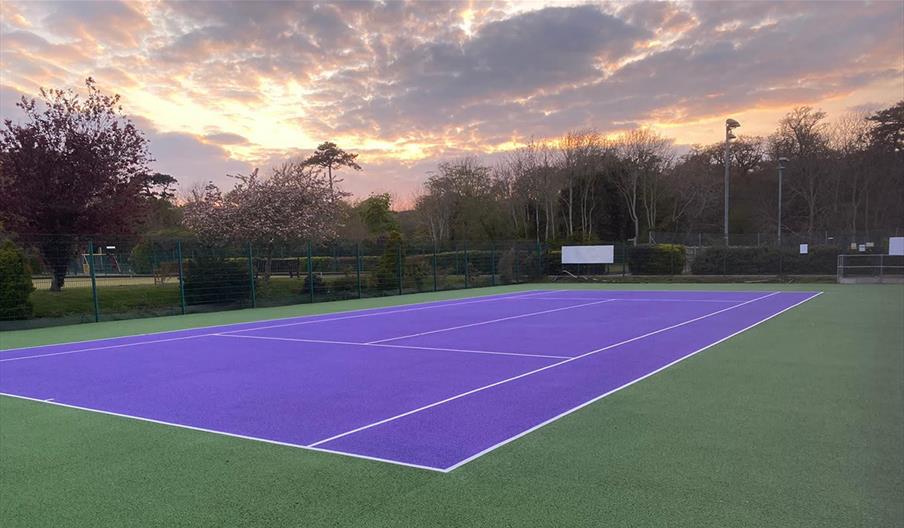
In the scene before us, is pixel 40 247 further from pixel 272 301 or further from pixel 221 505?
pixel 221 505

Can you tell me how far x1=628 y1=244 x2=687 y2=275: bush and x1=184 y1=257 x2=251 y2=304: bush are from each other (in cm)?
1967

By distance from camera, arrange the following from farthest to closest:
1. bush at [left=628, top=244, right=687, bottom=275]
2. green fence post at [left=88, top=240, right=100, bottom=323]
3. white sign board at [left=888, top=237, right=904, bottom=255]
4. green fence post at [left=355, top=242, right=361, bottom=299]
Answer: bush at [left=628, top=244, right=687, bottom=275], white sign board at [left=888, top=237, right=904, bottom=255], green fence post at [left=355, top=242, right=361, bottom=299], green fence post at [left=88, top=240, right=100, bottom=323]

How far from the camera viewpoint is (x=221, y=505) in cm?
340

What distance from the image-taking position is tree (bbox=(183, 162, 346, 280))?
2112 cm

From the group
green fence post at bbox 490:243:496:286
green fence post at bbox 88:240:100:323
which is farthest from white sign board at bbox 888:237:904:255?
green fence post at bbox 88:240:100:323

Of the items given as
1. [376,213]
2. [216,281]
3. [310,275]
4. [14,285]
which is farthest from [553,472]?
[376,213]

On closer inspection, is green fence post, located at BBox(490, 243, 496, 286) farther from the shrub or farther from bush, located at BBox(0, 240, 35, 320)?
bush, located at BBox(0, 240, 35, 320)

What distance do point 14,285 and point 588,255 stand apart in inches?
899

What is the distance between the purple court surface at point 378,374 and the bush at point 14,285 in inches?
159

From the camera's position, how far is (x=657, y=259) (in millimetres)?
29203

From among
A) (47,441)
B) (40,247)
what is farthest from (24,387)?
(40,247)

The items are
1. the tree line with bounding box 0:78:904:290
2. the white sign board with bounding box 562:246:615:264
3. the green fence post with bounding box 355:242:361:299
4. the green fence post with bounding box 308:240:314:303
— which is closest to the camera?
the green fence post with bounding box 308:240:314:303

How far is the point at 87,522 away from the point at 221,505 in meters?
0.72

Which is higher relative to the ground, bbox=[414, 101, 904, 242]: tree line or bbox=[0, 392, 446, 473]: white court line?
bbox=[414, 101, 904, 242]: tree line
